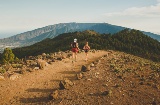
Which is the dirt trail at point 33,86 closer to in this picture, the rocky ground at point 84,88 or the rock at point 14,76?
the rocky ground at point 84,88

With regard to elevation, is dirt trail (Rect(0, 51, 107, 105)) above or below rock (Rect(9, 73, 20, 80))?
below

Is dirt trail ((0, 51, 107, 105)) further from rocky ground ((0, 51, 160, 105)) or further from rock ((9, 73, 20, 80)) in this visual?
rock ((9, 73, 20, 80))

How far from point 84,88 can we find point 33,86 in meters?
4.93

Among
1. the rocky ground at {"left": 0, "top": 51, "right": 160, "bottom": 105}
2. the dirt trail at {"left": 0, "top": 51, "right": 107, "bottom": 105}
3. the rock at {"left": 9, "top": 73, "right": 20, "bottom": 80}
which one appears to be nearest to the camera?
the rocky ground at {"left": 0, "top": 51, "right": 160, "bottom": 105}

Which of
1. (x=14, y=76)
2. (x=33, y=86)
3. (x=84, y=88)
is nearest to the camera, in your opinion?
(x=84, y=88)

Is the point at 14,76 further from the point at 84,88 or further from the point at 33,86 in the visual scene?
the point at 84,88

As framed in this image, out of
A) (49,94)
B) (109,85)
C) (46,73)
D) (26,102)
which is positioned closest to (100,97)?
(109,85)

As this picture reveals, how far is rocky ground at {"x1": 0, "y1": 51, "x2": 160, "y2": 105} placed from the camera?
60.6ft

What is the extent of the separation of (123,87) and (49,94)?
6.64m

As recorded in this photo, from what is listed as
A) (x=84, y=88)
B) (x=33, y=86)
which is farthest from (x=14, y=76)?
(x=84, y=88)

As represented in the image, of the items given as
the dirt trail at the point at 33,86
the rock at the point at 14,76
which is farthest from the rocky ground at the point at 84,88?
the rock at the point at 14,76

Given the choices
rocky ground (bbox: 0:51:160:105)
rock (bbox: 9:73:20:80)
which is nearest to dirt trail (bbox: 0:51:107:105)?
rocky ground (bbox: 0:51:160:105)

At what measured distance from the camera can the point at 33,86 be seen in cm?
2198

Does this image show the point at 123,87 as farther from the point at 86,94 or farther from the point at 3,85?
the point at 3,85
